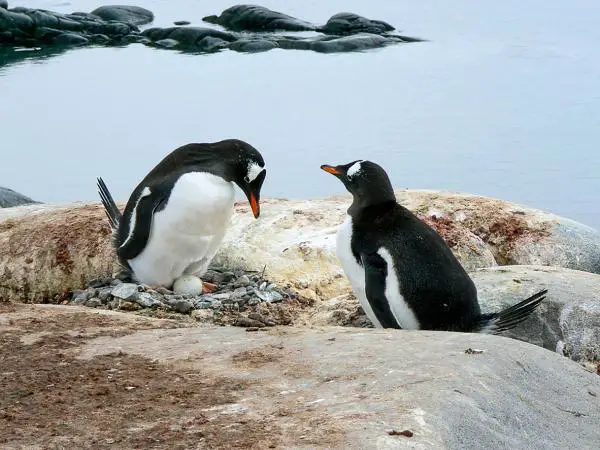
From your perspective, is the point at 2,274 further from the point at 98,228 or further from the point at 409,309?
the point at 409,309

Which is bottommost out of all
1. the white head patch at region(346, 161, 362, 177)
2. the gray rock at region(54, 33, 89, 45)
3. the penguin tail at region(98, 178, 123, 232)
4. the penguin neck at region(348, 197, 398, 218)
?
the penguin tail at region(98, 178, 123, 232)

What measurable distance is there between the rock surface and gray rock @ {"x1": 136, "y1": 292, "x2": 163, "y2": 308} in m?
0.84

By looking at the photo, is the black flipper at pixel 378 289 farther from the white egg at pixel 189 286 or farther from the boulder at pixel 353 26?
the boulder at pixel 353 26

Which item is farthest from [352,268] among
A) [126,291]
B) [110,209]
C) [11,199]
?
[11,199]

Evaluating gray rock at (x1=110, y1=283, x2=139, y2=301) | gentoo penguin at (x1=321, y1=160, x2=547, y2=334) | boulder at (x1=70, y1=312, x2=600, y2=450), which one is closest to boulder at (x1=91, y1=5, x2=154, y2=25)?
gray rock at (x1=110, y1=283, x2=139, y2=301)

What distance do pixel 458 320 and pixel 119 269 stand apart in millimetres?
1786

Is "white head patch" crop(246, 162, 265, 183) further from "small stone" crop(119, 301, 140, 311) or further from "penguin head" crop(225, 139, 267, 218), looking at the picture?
"small stone" crop(119, 301, 140, 311)

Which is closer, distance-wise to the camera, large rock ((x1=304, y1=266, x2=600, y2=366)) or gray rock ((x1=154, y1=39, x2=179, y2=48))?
large rock ((x1=304, y1=266, x2=600, y2=366))

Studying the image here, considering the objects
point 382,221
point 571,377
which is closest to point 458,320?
point 382,221

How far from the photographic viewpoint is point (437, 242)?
402cm

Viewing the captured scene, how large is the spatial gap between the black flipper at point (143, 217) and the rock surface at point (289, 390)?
112cm

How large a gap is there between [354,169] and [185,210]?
0.73 meters

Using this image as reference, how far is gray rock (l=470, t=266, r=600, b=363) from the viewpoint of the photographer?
13.5ft

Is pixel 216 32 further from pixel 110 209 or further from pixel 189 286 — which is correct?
pixel 189 286
